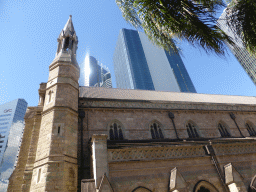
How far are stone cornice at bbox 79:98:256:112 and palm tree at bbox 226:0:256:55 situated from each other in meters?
9.58

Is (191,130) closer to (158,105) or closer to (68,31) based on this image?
(158,105)

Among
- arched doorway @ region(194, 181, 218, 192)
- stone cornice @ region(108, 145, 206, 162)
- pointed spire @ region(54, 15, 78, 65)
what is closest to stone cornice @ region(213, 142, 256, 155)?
stone cornice @ region(108, 145, 206, 162)

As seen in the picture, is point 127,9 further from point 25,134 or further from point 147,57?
point 147,57

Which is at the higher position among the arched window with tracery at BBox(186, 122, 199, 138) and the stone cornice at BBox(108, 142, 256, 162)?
the arched window with tracery at BBox(186, 122, 199, 138)

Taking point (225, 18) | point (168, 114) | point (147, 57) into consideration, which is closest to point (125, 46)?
point (147, 57)

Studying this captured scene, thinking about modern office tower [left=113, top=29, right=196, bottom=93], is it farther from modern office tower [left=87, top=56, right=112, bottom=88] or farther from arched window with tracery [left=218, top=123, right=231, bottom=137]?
arched window with tracery [left=218, top=123, right=231, bottom=137]

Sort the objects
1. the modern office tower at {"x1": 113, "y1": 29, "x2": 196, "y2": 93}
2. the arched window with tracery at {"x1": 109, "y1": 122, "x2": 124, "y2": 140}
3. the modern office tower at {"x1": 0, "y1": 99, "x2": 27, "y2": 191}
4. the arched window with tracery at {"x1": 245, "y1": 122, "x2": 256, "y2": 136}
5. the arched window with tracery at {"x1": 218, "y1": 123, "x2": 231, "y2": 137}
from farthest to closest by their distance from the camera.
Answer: the modern office tower at {"x1": 0, "y1": 99, "x2": 27, "y2": 191}, the modern office tower at {"x1": 113, "y1": 29, "x2": 196, "y2": 93}, the arched window with tracery at {"x1": 245, "y1": 122, "x2": 256, "y2": 136}, the arched window with tracery at {"x1": 218, "y1": 123, "x2": 231, "y2": 137}, the arched window with tracery at {"x1": 109, "y1": 122, "x2": 124, "y2": 140}

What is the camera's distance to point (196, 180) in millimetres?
9625

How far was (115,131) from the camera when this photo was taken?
1348 cm

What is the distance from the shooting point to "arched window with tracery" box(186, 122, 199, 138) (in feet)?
49.7

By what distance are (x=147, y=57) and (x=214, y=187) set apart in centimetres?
9136

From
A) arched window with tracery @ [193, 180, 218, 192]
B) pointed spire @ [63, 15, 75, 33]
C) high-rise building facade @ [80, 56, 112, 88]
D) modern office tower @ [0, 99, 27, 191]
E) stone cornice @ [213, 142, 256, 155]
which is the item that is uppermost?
high-rise building facade @ [80, 56, 112, 88]

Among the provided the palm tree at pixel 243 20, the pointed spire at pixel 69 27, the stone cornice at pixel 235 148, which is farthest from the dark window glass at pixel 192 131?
the pointed spire at pixel 69 27

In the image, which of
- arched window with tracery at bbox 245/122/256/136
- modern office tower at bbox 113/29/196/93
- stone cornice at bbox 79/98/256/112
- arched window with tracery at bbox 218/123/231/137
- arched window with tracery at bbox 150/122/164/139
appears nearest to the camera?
arched window with tracery at bbox 150/122/164/139
